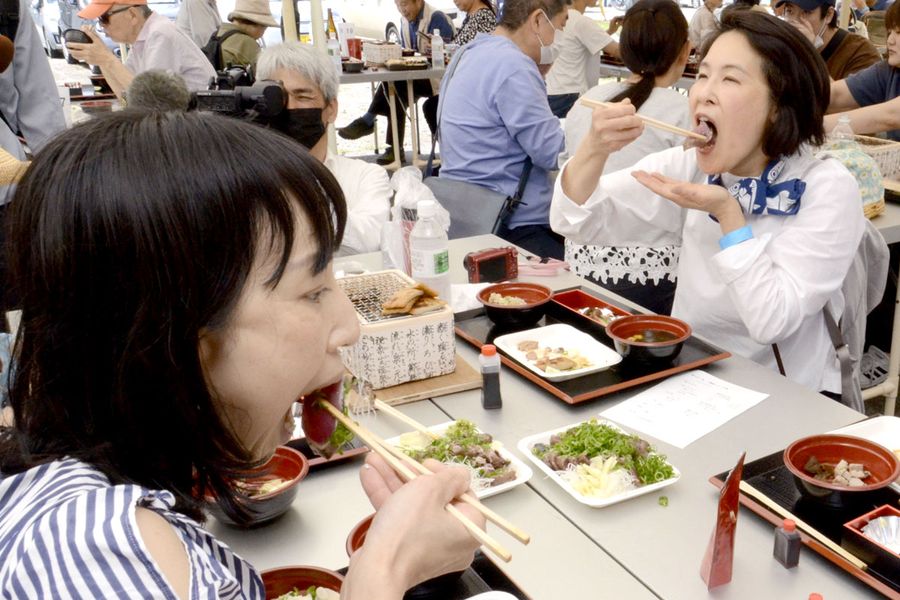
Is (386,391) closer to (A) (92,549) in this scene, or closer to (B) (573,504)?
(B) (573,504)

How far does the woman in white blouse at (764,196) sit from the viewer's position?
202 centimetres

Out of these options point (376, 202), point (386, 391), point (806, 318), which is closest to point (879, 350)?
point (806, 318)

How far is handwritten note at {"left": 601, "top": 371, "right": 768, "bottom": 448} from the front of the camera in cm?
167

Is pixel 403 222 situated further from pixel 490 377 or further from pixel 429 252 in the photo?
pixel 490 377

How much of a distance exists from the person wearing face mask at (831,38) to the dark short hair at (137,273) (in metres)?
4.67

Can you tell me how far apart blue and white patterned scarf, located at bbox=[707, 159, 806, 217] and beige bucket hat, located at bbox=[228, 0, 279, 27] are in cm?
498

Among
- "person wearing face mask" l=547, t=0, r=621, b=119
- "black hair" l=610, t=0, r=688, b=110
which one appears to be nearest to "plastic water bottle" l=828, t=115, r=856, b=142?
"black hair" l=610, t=0, r=688, b=110

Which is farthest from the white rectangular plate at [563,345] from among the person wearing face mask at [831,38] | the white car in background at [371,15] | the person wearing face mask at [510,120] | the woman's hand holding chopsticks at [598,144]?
the white car in background at [371,15]

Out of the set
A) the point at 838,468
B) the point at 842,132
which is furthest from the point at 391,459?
the point at 842,132

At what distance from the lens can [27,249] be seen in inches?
31.3

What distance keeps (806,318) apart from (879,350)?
142 cm

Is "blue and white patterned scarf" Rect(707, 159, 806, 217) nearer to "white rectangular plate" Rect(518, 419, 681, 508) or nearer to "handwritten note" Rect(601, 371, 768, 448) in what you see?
"handwritten note" Rect(601, 371, 768, 448)

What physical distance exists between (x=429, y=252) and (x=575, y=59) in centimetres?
492

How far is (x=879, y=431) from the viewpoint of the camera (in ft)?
5.17
